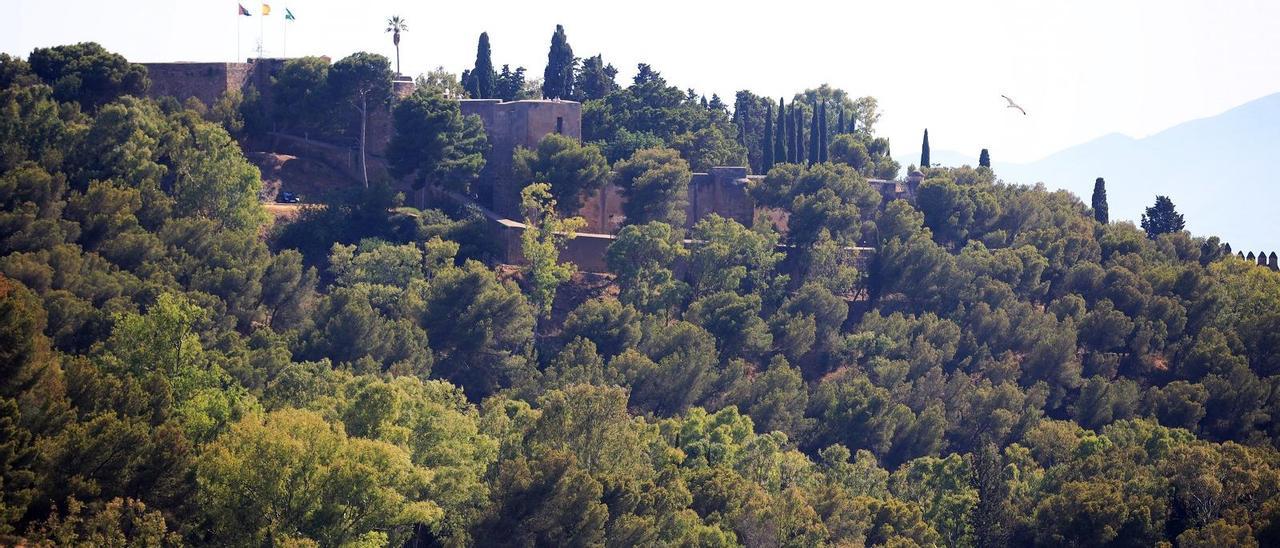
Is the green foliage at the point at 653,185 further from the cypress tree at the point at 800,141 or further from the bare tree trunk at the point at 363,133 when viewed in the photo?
the bare tree trunk at the point at 363,133

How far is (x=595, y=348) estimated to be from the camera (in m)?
45.9

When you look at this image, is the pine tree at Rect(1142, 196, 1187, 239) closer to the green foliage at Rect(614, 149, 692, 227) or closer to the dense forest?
the dense forest

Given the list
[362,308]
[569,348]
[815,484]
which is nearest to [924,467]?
[815,484]

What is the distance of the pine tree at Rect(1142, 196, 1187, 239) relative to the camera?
6312cm

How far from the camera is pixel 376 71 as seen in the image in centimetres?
5303

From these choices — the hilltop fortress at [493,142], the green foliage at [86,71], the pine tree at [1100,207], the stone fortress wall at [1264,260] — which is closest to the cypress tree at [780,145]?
the hilltop fortress at [493,142]

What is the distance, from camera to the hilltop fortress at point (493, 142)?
5222 centimetres

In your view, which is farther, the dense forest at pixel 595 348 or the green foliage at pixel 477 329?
the green foliage at pixel 477 329

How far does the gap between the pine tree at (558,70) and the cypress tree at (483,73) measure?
193 cm

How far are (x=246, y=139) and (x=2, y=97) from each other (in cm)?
950

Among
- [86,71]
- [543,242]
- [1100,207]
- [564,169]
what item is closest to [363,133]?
[564,169]

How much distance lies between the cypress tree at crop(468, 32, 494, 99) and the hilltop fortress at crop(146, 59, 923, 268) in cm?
238

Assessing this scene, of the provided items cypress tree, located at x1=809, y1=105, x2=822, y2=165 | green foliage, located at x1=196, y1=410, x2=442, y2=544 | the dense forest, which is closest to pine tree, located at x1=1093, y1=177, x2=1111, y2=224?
the dense forest

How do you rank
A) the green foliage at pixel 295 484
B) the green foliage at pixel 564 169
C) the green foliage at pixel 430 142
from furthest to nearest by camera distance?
1. the green foliage at pixel 564 169
2. the green foliage at pixel 430 142
3. the green foliage at pixel 295 484
